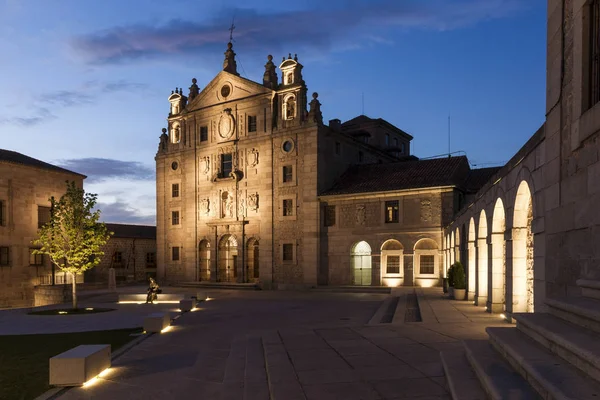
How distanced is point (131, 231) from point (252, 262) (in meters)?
19.3

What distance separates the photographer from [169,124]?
161 ft

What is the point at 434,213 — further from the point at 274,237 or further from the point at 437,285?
the point at 274,237

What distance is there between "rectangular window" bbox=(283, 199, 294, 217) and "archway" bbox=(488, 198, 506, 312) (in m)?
24.8

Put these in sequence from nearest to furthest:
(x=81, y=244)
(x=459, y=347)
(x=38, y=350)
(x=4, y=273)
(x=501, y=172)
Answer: (x=459, y=347) < (x=38, y=350) < (x=501, y=172) < (x=81, y=244) < (x=4, y=273)

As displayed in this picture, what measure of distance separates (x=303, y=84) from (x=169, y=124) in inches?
637

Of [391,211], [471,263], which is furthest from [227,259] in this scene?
[471,263]

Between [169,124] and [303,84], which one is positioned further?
[169,124]

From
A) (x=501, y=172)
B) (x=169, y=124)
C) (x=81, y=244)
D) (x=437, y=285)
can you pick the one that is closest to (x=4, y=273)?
(x=81, y=244)

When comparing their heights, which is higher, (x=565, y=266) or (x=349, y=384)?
(x=565, y=266)

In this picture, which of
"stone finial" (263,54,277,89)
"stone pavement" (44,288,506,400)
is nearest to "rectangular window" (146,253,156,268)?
"stone finial" (263,54,277,89)

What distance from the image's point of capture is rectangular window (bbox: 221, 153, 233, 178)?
44094mm

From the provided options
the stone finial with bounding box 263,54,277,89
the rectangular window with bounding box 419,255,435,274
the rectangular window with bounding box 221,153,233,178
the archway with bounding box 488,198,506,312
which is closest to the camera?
the archway with bounding box 488,198,506,312

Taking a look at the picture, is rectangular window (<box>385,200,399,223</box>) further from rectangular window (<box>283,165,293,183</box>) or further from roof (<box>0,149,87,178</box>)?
roof (<box>0,149,87,178</box>)

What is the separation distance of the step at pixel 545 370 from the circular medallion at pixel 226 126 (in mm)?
38352
